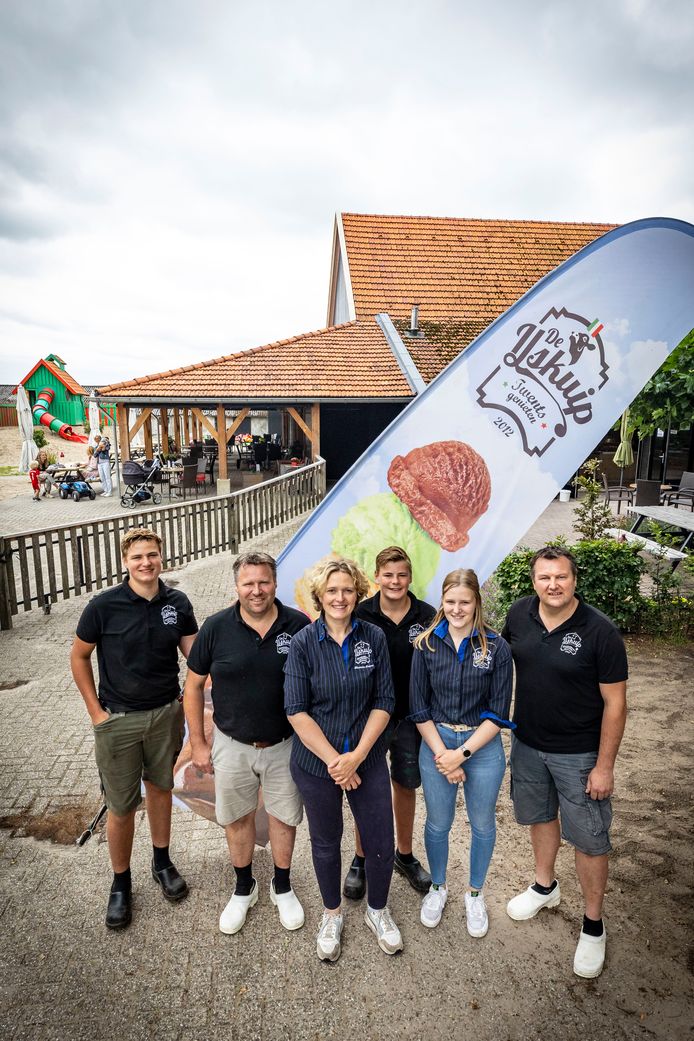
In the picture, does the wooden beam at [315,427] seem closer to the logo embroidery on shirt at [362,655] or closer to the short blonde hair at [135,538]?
the short blonde hair at [135,538]

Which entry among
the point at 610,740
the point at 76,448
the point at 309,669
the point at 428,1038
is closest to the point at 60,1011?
the point at 428,1038

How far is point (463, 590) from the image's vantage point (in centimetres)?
267

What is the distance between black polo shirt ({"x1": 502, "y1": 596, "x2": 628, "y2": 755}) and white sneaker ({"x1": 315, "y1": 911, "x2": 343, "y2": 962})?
1.20 meters

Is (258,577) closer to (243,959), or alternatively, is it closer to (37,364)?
(243,959)

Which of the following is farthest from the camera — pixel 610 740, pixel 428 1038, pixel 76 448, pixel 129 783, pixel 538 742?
pixel 76 448

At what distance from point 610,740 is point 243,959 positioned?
6.15 ft

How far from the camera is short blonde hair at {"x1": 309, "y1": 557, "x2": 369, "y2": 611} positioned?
2580 millimetres

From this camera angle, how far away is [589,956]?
2.60 m

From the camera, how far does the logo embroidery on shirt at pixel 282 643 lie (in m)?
2.70

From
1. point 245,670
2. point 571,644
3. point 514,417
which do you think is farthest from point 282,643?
point 514,417

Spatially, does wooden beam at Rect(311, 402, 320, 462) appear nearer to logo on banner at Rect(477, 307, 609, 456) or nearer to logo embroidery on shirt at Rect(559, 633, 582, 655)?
logo on banner at Rect(477, 307, 609, 456)

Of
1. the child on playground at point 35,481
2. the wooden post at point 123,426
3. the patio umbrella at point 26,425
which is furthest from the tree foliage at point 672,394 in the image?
the patio umbrella at point 26,425

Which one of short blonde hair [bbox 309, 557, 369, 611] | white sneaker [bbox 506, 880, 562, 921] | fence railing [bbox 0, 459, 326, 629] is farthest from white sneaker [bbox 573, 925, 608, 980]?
fence railing [bbox 0, 459, 326, 629]

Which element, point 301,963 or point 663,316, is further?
point 663,316
